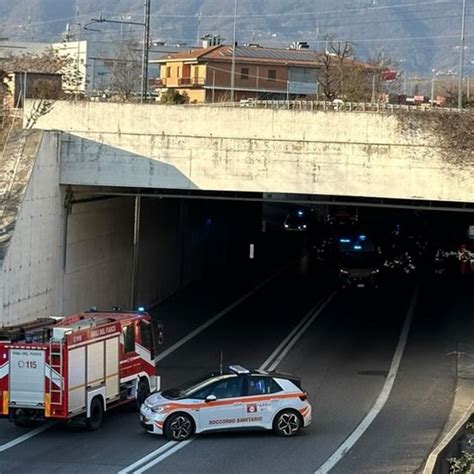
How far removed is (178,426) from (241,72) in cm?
7796

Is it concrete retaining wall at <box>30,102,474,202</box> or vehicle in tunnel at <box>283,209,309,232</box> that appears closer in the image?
concrete retaining wall at <box>30,102,474,202</box>

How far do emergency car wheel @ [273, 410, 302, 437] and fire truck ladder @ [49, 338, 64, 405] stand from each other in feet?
13.9

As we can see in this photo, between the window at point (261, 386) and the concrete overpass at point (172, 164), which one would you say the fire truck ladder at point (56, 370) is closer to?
the window at point (261, 386)

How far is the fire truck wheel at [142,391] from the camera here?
76.7 ft

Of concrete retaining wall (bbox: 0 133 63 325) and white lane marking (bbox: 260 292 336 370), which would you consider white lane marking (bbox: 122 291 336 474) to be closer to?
white lane marking (bbox: 260 292 336 370)

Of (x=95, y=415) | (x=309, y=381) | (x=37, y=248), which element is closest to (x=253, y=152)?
(x=37, y=248)

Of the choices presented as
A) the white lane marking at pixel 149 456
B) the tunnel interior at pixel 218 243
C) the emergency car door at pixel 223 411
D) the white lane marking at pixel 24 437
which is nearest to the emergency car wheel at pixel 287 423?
the emergency car door at pixel 223 411

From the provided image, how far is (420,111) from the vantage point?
29.5m

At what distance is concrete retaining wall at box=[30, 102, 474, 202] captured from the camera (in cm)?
2923

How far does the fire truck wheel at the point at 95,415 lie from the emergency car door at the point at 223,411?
236 cm

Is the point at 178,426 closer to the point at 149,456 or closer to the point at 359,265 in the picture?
the point at 149,456

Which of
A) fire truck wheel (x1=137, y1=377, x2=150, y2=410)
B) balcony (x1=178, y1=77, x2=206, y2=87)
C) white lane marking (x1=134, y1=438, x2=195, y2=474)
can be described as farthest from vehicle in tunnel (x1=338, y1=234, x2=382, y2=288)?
balcony (x1=178, y1=77, x2=206, y2=87)

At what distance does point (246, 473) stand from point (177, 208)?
26.1 meters

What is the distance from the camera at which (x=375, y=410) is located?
77.1 ft
